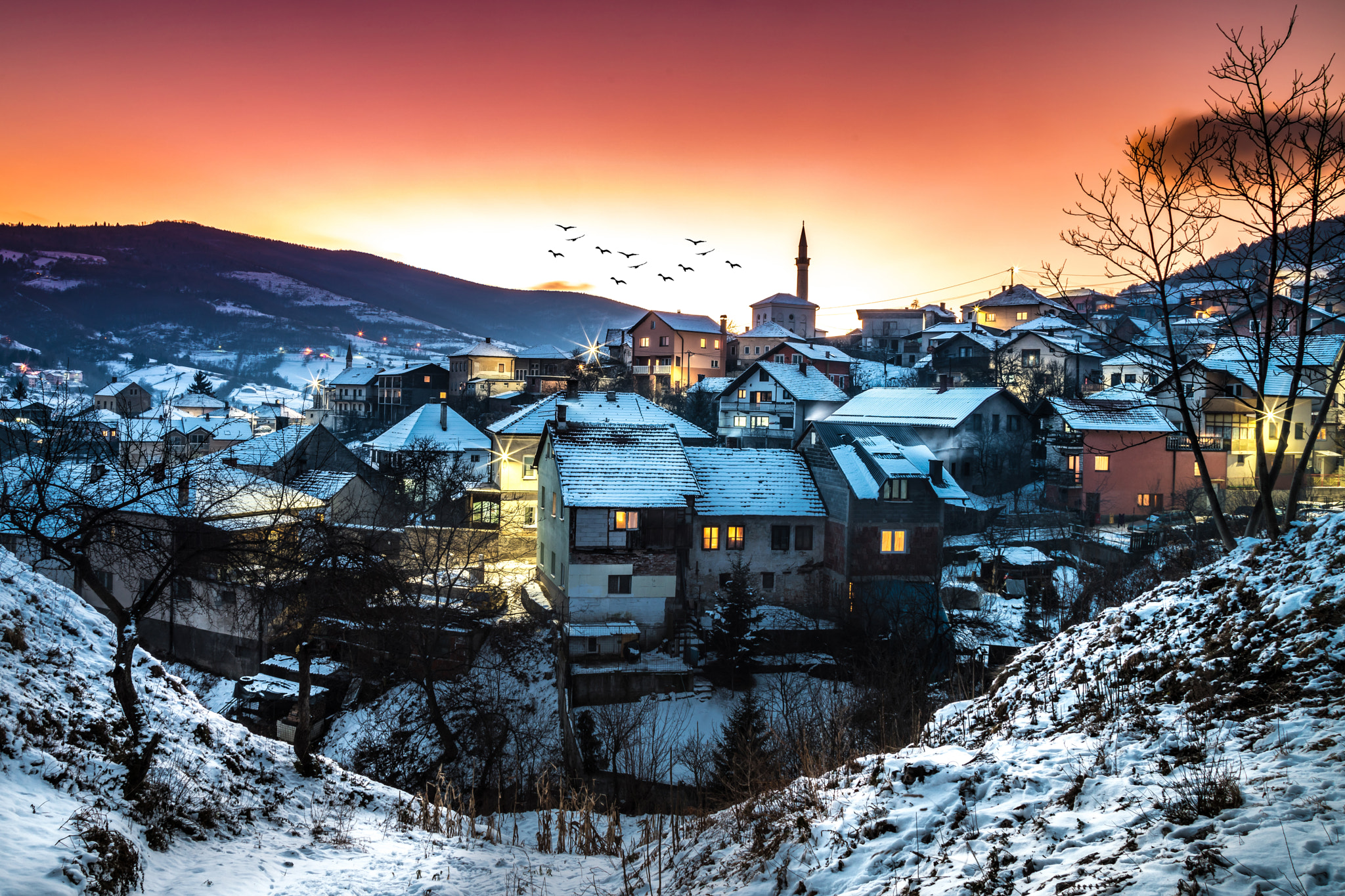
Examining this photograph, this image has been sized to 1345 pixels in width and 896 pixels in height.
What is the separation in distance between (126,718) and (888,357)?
8442 cm

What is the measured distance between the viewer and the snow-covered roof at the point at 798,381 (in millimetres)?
60062

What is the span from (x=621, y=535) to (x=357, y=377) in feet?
283

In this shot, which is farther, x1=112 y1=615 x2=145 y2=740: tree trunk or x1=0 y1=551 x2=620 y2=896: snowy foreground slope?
x1=112 y1=615 x2=145 y2=740: tree trunk

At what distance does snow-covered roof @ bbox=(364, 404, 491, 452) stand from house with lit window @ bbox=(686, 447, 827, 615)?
26.6m

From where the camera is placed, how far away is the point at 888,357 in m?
87.1

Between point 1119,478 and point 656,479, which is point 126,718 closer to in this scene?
point 656,479

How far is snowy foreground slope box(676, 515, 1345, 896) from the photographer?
5.26m

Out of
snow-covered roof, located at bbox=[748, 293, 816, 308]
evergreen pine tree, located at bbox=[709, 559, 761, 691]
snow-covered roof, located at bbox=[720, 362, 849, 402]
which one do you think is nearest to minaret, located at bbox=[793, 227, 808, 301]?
snow-covered roof, located at bbox=[748, 293, 816, 308]

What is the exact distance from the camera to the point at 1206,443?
40031mm

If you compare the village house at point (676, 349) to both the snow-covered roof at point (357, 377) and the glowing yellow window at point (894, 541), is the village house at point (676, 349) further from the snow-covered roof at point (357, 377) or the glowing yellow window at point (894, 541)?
the glowing yellow window at point (894, 541)

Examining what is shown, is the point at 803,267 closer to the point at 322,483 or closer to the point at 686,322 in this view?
the point at 686,322

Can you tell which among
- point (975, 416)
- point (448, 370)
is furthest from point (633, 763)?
point (448, 370)

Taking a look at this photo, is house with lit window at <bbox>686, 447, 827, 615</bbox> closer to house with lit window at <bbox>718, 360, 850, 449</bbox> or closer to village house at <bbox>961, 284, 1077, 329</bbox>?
house with lit window at <bbox>718, 360, 850, 449</bbox>

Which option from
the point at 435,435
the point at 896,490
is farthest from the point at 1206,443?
the point at 435,435
